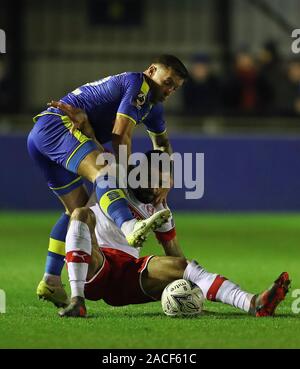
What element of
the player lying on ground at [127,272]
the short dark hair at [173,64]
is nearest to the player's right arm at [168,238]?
the player lying on ground at [127,272]

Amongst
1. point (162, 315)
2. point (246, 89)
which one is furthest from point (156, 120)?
point (246, 89)

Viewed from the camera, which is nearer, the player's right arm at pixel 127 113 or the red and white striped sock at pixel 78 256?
the red and white striped sock at pixel 78 256

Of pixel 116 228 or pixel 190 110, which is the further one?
pixel 190 110

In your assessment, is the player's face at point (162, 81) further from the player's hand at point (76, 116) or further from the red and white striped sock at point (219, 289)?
the red and white striped sock at point (219, 289)

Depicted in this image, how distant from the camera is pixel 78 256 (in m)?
7.87

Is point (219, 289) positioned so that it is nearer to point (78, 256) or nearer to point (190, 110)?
point (78, 256)

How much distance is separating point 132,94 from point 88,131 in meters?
0.42

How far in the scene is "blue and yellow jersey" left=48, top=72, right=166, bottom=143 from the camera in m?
8.39

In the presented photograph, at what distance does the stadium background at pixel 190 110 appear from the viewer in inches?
615

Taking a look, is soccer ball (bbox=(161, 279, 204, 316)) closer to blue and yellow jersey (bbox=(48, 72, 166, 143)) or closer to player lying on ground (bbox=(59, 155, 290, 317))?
player lying on ground (bbox=(59, 155, 290, 317))

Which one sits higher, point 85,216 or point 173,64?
point 173,64

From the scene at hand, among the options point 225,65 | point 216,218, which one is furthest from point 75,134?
point 225,65

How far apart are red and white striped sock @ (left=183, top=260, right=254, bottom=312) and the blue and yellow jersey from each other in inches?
47.4

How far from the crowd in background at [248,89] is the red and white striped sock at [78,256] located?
1119 cm
